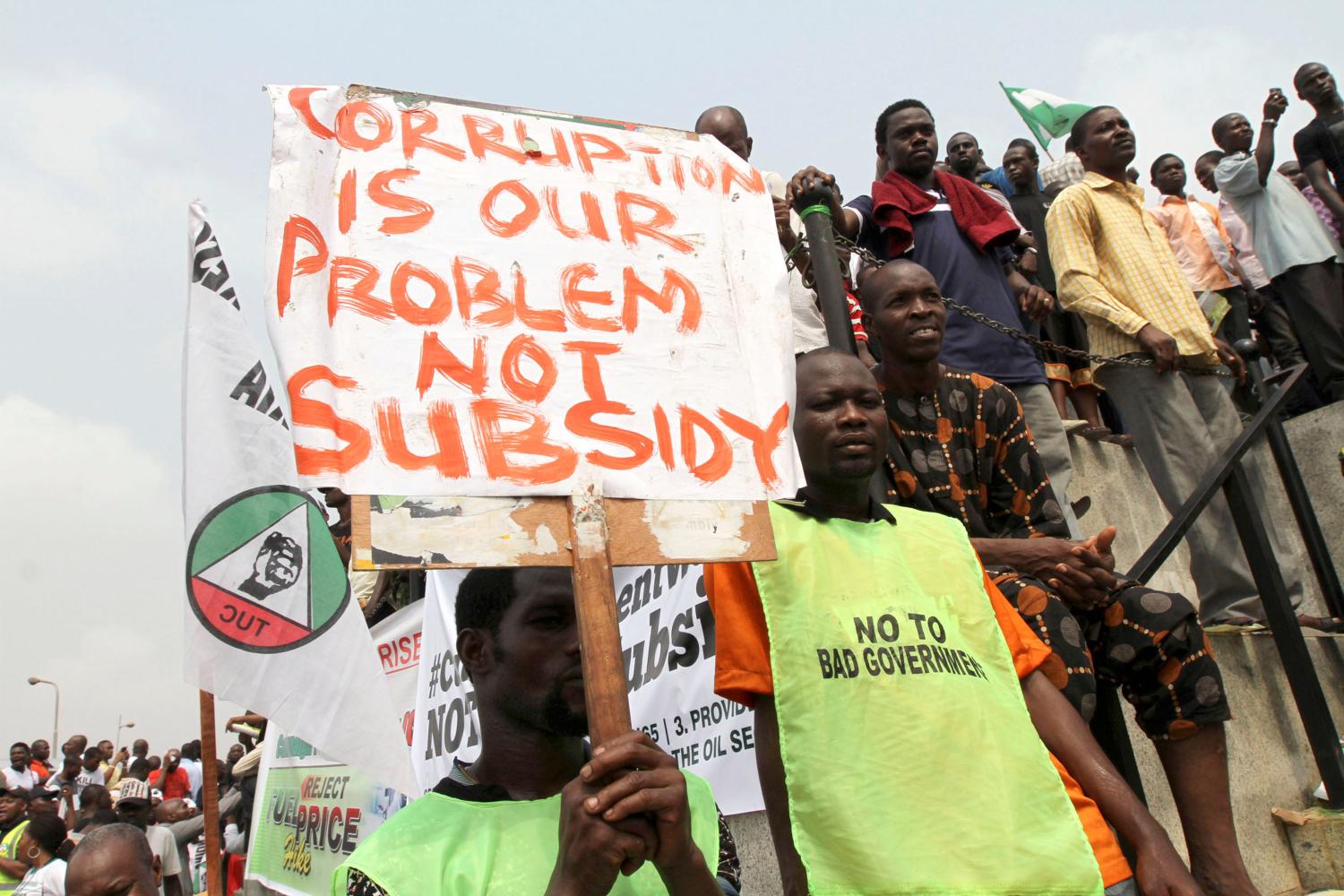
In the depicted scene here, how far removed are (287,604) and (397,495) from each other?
4.56ft

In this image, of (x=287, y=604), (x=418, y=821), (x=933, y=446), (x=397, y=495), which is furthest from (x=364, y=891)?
(x=933, y=446)

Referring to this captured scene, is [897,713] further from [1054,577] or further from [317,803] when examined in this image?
[317,803]

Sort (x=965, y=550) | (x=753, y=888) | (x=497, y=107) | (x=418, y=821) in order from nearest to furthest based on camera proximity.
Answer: (x=418, y=821) → (x=497, y=107) → (x=965, y=550) → (x=753, y=888)

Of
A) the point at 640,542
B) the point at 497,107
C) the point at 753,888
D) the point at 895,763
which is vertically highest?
the point at 497,107

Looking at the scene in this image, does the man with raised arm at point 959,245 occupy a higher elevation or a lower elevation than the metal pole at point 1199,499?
higher

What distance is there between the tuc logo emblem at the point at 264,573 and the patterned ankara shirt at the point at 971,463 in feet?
5.04

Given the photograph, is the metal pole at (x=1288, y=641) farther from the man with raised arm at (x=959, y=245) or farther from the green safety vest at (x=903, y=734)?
the green safety vest at (x=903, y=734)

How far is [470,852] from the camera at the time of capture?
1.74 m

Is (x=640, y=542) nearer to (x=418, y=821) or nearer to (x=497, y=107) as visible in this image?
(x=418, y=821)

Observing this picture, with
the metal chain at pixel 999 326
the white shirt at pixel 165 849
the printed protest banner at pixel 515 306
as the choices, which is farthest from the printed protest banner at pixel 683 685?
the white shirt at pixel 165 849

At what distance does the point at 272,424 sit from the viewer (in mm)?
3059

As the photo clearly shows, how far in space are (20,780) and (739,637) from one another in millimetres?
13110

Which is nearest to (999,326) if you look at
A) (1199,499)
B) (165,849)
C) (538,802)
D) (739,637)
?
(1199,499)

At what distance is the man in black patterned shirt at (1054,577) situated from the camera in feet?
8.56
